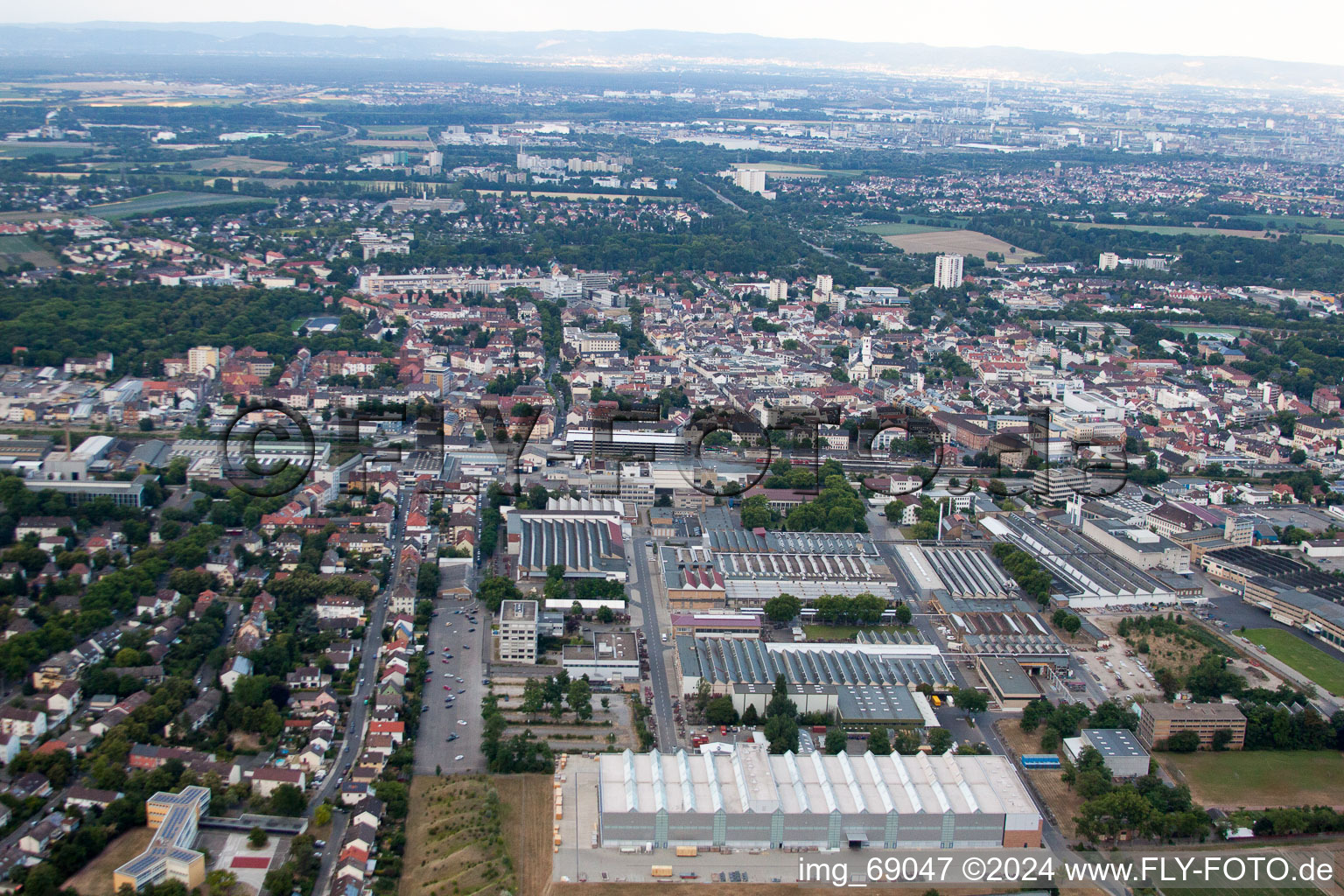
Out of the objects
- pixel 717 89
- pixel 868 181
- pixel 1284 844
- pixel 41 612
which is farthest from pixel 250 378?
pixel 717 89

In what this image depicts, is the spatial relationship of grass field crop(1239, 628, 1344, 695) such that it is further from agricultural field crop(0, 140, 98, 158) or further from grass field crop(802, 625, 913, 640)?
agricultural field crop(0, 140, 98, 158)

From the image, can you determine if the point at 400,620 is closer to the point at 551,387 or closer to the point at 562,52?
the point at 551,387

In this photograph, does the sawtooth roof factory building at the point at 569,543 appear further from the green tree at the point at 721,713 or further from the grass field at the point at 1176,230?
the grass field at the point at 1176,230

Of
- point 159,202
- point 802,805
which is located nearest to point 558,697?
point 802,805

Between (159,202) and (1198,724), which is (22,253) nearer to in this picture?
(159,202)

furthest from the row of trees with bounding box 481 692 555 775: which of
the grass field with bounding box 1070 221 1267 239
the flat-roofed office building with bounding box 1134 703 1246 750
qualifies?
the grass field with bounding box 1070 221 1267 239

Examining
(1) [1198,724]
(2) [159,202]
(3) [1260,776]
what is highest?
(2) [159,202]

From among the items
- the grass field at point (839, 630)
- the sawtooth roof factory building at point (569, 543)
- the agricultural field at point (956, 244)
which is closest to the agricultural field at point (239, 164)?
the agricultural field at point (956, 244)
